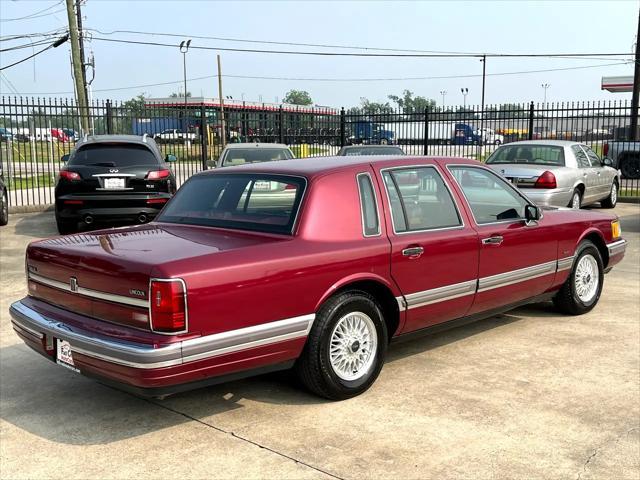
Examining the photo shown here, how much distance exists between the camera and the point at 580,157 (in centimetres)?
1311

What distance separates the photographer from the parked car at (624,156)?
64.3 ft

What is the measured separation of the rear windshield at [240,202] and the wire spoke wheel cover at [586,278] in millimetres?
3229

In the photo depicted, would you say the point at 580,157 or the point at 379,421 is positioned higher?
the point at 580,157

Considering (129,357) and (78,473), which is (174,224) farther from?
(78,473)

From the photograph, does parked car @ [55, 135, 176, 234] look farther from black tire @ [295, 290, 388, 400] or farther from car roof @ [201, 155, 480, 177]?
black tire @ [295, 290, 388, 400]

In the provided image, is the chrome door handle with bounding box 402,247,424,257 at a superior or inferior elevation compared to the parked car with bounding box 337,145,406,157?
inferior

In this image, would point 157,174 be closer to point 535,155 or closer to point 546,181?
point 546,181

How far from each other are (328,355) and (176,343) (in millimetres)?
1066

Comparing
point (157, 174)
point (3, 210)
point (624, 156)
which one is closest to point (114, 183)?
point (157, 174)

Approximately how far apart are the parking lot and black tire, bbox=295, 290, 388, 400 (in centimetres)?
11

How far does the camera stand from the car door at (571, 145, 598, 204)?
506 inches

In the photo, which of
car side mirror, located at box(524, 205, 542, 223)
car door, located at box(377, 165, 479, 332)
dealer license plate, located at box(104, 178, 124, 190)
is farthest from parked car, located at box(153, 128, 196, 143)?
car door, located at box(377, 165, 479, 332)

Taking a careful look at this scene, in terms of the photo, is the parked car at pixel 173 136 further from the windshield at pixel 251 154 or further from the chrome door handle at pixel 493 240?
the chrome door handle at pixel 493 240

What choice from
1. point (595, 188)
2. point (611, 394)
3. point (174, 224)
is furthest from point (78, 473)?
point (595, 188)
